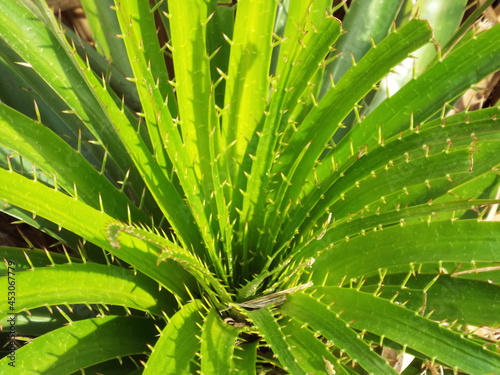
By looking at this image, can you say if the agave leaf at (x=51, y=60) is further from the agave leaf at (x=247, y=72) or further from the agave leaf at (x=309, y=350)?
the agave leaf at (x=309, y=350)

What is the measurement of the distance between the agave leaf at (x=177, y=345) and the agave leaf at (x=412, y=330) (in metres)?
0.20

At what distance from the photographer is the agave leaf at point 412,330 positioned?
0.59 m

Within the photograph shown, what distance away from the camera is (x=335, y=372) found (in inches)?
24.3

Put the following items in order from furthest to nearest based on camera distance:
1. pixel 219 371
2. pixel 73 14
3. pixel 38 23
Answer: pixel 73 14, pixel 38 23, pixel 219 371

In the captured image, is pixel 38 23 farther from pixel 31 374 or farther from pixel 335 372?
pixel 335 372

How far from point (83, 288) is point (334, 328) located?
0.34 meters

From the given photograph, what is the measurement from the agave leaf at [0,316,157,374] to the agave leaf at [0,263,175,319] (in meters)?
0.06

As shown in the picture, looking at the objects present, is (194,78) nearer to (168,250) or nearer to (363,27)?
(168,250)

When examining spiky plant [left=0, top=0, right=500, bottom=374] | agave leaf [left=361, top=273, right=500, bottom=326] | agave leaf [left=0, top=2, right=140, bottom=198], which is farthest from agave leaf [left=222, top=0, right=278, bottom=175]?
agave leaf [left=361, top=273, right=500, bottom=326]

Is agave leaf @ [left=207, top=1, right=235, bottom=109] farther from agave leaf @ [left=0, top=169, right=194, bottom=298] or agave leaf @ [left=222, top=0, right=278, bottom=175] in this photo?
agave leaf @ [left=0, top=169, right=194, bottom=298]

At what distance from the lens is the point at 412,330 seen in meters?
0.62

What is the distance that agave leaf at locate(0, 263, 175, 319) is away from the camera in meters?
0.63

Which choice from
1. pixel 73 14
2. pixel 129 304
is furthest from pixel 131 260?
pixel 73 14

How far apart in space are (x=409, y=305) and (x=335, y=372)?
0.70 ft
